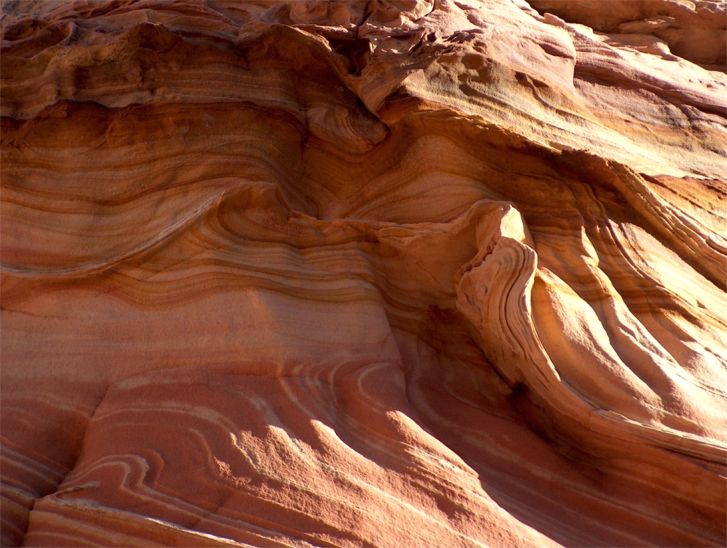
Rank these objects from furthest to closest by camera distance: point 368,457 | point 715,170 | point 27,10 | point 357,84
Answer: point 27,10 < point 715,170 < point 357,84 < point 368,457

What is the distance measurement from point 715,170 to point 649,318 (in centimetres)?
140

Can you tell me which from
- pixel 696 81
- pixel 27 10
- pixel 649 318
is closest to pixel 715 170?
pixel 696 81

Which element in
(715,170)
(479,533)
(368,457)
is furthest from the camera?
(715,170)

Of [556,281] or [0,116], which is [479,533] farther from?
[0,116]

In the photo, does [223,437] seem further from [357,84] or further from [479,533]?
[357,84]

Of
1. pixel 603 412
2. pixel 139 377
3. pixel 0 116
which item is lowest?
pixel 139 377

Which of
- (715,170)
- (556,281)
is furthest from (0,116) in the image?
(715,170)

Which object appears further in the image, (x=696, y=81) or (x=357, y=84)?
(x=696, y=81)

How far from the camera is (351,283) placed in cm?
350

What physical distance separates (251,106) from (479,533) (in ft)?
7.76

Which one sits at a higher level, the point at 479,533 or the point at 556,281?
the point at 556,281

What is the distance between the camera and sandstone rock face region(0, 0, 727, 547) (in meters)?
2.80

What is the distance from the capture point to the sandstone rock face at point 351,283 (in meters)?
2.80

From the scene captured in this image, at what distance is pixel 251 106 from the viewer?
12.6ft
